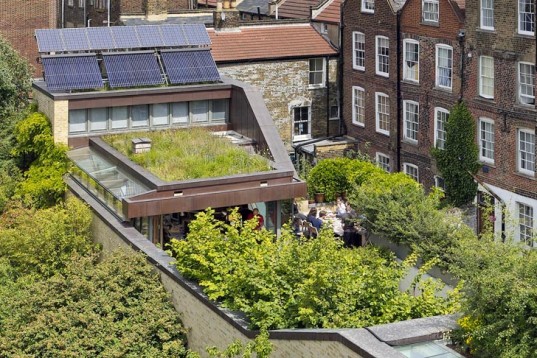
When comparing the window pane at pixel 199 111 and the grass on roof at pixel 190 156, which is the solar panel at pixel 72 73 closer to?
the grass on roof at pixel 190 156

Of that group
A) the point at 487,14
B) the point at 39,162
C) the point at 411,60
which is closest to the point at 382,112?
the point at 411,60

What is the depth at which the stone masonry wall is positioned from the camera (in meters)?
49.5

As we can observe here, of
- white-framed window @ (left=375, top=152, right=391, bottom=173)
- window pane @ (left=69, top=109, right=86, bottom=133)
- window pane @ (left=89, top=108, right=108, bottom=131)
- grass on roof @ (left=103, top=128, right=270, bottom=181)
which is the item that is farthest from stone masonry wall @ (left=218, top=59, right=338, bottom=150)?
grass on roof @ (left=103, top=128, right=270, bottom=181)

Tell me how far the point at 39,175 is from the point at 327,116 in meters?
18.8

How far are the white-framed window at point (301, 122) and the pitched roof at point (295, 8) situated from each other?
7.78 meters

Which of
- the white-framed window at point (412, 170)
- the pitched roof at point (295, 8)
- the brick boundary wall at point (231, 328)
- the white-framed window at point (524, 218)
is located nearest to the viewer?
the brick boundary wall at point (231, 328)

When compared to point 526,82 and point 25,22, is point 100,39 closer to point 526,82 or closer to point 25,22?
point 526,82

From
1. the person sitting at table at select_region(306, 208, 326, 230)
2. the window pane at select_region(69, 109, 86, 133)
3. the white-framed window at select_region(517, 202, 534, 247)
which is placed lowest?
the white-framed window at select_region(517, 202, 534, 247)

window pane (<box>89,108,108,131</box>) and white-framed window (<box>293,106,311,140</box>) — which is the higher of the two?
window pane (<box>89,108,108,131</box>)

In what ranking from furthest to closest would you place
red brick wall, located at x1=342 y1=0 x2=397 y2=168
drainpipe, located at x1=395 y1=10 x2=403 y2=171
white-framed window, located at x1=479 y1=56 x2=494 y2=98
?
1. red brick wall, located at x1=342 y1=0 x2=397 y2=168
2. drainpipe, located at x1=395 y1=10 x2=403 y2=171
3. white-framed window, located at x1=479 y1=56 x2=494 y2=98

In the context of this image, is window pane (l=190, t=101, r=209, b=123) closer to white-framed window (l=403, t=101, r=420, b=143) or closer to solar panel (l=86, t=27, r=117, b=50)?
solar panel (l=86, t=27, r=117, b=50)

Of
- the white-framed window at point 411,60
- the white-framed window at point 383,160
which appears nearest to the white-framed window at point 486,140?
the white-framed window at point 411,60

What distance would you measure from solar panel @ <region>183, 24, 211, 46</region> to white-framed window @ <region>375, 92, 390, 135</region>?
10346 mm

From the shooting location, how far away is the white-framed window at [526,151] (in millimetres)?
39156
